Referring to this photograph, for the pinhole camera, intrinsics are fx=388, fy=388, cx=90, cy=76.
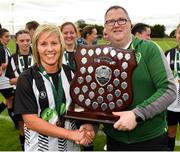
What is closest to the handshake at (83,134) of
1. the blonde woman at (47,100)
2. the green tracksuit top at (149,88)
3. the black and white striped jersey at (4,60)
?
the blonde woman at (47,100)

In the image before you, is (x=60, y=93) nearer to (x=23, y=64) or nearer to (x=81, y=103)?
(x=81, y=103)

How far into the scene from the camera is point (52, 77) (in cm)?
267

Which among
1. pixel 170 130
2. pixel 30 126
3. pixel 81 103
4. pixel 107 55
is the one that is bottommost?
pixel 170 130

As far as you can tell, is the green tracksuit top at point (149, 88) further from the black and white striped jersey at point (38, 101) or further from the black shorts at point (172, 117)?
the black shorts at point (172, 117)

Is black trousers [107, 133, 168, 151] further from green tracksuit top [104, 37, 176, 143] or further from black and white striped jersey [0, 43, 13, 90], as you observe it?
black and white striped jersey [0, 43, 13, 90]

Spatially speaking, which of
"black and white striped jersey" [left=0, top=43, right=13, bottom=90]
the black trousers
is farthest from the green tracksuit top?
"black and white striped jersey" [left=0, top=43, right=13, bottom=90]

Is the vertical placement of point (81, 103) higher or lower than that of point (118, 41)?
lower

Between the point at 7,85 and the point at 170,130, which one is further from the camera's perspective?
the point at 7,85

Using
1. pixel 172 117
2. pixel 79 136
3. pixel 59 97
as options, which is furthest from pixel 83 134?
pixel 172 117

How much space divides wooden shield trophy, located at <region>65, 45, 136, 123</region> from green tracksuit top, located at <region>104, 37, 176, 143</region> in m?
0.16

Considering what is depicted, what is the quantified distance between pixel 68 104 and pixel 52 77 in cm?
22

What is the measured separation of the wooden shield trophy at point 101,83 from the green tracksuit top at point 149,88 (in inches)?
6.3

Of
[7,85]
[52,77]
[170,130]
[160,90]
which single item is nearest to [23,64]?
[7,85]

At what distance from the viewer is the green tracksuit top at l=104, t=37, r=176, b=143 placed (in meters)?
2.51
